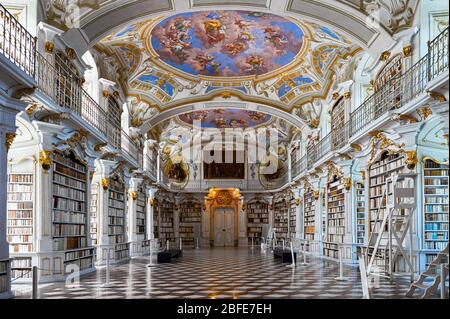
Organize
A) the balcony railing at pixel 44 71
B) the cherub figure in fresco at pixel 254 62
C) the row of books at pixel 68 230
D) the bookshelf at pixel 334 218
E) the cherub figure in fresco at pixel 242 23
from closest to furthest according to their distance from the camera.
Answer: the balcony railing at pixel 44 71
the row of books at pixel 68 230
the cherub figure in fresco at pixel 242 23
the bookshelf at pixel 334 218
the cherub figure in fresco at pixel 254 62

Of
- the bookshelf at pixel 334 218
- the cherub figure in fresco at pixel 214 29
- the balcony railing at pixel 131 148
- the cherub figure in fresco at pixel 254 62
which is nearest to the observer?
the cherub figure in fresco at pixel 214 29

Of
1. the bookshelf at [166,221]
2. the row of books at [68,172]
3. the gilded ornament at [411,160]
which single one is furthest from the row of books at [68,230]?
the bookshelf at [166,221]

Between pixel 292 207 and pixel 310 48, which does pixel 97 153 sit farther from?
pixel 292 207

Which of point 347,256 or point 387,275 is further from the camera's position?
point 347,256

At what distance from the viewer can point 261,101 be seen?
75.7 feet

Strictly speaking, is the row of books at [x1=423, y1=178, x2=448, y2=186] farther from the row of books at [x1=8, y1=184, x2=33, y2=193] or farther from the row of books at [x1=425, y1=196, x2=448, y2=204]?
the row of books at [x1=8, y1=184, x2=33, y2=193]

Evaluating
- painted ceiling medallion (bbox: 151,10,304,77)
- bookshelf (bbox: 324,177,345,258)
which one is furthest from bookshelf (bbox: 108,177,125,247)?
bookshelf (bbox: 324,177,345,258)

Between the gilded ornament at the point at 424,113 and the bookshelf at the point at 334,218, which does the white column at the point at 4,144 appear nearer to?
the gilded ornament at the point at 424,113

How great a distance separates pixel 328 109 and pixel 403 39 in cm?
909

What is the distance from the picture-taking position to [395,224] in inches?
459

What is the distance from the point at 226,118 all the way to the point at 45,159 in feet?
57.9

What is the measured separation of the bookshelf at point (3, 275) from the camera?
8984 millimetres

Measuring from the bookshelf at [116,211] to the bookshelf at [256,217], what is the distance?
570 inches
